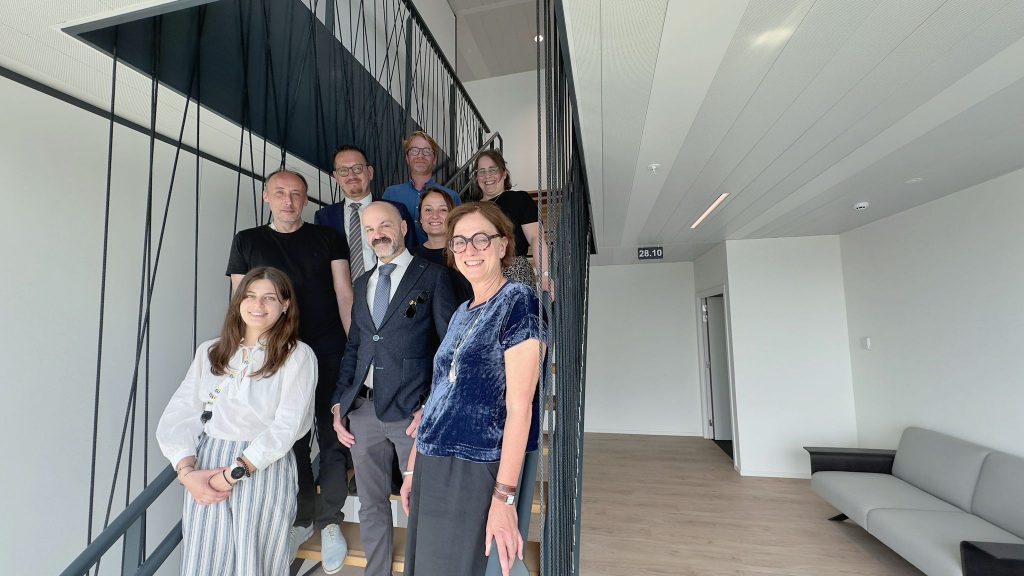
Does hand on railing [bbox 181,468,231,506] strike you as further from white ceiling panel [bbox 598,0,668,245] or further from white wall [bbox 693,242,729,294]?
white wall [bbox 693,242,729,294]

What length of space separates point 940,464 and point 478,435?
431cm

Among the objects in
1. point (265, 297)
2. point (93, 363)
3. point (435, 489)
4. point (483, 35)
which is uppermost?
point (483, 35)

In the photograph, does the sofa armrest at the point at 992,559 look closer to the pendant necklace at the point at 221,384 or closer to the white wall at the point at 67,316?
the pendant necklace at the point at 221,384

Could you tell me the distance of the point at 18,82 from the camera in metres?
1.69

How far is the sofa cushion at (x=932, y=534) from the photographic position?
8.38 feet

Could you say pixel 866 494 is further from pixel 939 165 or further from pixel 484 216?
pixel 484 216

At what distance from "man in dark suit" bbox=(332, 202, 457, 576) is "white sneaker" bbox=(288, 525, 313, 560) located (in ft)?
1.34

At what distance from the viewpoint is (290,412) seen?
1.44 metres

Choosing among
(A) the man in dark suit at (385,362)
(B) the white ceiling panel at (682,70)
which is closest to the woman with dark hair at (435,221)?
(A) the man in dark suit at (385,362)

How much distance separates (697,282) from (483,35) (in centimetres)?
488

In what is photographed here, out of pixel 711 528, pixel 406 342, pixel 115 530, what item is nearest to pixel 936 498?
pixel 711 528

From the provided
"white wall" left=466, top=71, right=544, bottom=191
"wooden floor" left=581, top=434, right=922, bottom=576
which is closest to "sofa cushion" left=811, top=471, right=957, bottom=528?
"wooden floor" left=581, top=434, right=922, bottom=576

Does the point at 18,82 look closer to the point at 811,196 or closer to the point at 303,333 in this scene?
the point at 303,333

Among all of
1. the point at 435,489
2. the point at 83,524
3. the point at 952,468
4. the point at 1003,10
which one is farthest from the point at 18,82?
the point at 952,468
